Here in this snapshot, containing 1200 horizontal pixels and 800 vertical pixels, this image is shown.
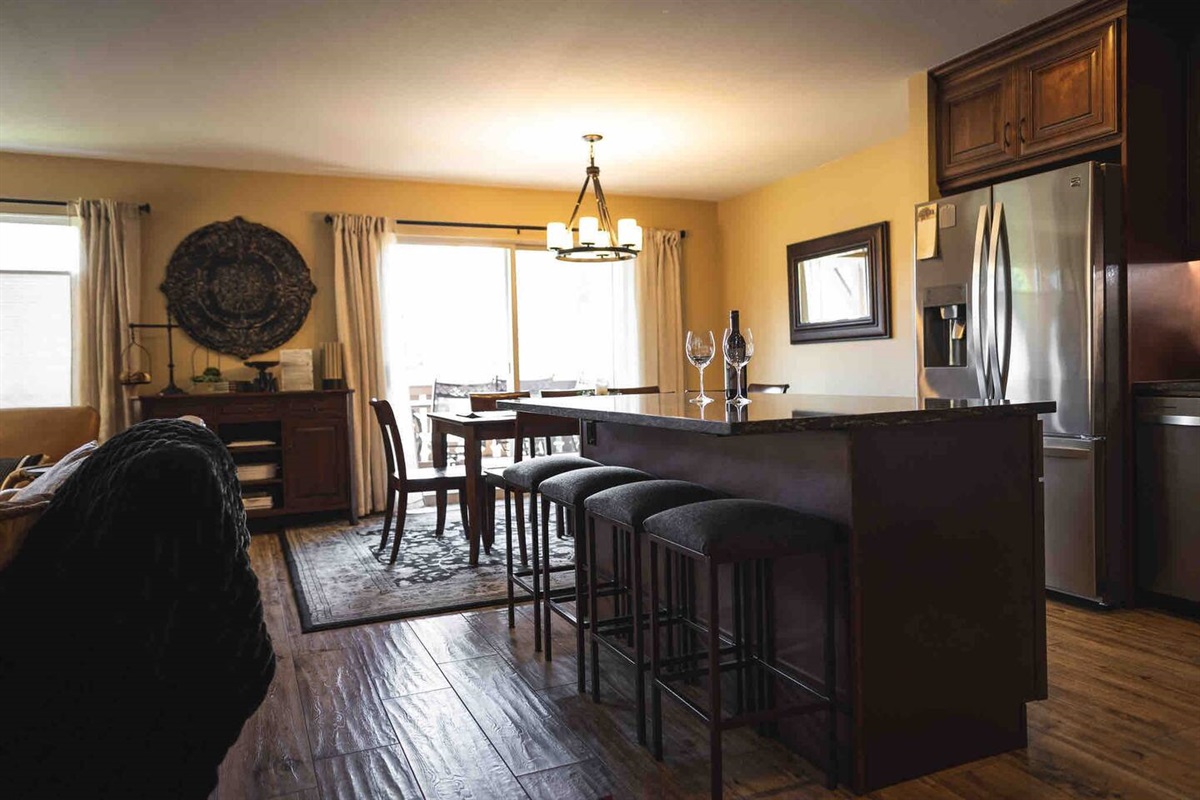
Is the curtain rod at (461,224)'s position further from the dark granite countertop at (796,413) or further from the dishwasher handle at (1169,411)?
the dishwasher handle at (1169,411)

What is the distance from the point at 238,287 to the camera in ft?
18.5

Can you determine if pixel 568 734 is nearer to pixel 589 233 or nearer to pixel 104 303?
pixel 589 233

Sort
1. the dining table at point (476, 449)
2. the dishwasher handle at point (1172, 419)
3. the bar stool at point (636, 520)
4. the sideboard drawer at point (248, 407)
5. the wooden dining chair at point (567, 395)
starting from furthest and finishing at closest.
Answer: the sideboard drawer at point (248, 407), the wooden dining chair at point (567, 395), the dining table at point (476, 449), the dishwasher handle at point (1172, 419), the bar stool at point (636, 520)

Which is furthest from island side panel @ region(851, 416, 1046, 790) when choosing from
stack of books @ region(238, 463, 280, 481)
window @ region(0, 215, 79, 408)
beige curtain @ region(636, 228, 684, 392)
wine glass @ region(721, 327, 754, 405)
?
window @ region(0, 215, 79, 408)

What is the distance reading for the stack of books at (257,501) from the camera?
207 inches

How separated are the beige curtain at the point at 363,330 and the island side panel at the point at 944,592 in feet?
15.0

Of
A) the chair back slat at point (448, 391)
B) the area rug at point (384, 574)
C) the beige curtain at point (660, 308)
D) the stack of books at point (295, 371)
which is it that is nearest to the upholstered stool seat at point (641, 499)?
the area rug at point (384, 574)

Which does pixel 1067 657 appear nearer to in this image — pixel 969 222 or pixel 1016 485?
pixel 1016 485

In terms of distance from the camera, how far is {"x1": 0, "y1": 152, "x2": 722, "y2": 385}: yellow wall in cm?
532

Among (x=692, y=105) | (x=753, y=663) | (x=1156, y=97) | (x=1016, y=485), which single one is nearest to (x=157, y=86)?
(x=692, y=105)

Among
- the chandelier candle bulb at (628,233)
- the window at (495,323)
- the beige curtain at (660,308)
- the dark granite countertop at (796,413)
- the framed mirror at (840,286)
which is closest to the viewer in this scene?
the dark granite countertop at (796,413)

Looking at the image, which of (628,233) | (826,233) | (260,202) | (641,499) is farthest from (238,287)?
(641,499)

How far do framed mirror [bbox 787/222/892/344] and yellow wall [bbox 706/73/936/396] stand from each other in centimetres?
7

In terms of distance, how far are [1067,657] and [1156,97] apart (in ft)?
7.64
